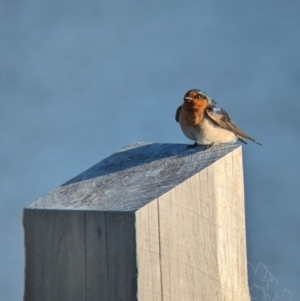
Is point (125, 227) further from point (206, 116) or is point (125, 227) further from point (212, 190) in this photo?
point (206, 116)

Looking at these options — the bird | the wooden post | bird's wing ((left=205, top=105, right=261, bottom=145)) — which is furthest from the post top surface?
bird's wing ((left=205, top=105, right=261, bottom=145))

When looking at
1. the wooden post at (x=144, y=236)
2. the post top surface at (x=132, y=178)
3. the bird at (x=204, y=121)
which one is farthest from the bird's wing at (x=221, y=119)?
the wooden post at (x=144, y=236)

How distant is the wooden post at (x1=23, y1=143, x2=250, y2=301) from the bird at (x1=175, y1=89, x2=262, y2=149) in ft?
4.66

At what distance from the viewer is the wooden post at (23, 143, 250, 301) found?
182 cm

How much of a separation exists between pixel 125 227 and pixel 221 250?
1.33 ft

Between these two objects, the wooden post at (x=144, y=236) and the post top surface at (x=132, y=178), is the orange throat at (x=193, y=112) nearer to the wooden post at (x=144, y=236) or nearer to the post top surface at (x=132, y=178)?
the post top surface at (x=132, y=178)

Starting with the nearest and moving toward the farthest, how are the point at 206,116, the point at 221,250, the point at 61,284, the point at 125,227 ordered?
the point at 125,227
the point at 61,284
the point at 221,250
the point at 206,116

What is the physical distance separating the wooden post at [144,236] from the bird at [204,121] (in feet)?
4.66

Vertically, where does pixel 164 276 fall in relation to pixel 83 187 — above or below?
below

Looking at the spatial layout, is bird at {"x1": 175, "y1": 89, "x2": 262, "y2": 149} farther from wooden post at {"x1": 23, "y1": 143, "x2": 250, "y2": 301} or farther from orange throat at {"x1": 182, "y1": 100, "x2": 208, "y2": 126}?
wooden post at {"x1": 23, "y1": 143, "x2": 250, "y2": 301}

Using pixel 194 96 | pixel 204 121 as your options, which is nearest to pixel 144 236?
pixel 204 121

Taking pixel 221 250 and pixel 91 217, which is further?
pixel 221 250

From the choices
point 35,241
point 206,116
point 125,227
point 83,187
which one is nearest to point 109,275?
point 125,227

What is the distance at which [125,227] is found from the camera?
1799mm
